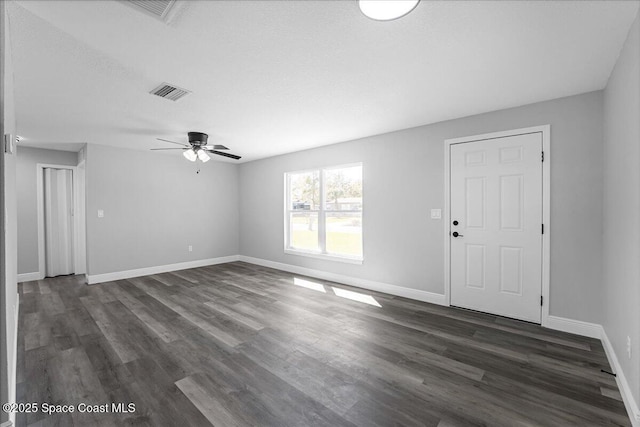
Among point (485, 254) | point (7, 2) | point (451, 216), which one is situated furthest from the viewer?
point (451, 216)

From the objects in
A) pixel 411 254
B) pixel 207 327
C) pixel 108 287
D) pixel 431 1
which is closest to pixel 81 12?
pixel 431 1

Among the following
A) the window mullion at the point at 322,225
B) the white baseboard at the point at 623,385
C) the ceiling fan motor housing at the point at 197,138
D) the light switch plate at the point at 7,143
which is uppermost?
the ceiling fan motor housing at the point at 197,138

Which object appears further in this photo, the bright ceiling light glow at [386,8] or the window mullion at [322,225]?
the window mullion at [322,225]

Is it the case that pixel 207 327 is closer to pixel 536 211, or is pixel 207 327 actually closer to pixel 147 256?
pixel 147 256

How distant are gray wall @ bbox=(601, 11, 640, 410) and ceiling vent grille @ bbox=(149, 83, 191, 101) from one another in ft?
11.4

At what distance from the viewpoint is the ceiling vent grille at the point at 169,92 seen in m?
2.66

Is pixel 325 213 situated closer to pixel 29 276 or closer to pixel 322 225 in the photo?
pixel 322 225

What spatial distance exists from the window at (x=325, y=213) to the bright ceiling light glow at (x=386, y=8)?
3065mm

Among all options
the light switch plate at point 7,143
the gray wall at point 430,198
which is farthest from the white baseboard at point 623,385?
the light switch plate at point 7,143

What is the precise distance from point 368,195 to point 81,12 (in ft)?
12.4

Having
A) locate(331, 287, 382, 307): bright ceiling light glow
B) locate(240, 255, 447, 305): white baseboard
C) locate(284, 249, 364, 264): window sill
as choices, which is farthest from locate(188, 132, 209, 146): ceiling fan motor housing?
locate(331, 287, 382, 307): bright ceiling light glow

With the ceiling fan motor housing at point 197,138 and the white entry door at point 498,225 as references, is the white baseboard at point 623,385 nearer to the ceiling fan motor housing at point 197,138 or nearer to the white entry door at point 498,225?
the white entry door at point 498,225

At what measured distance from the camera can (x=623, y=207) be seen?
2049 mm

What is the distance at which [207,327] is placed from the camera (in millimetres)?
3115
